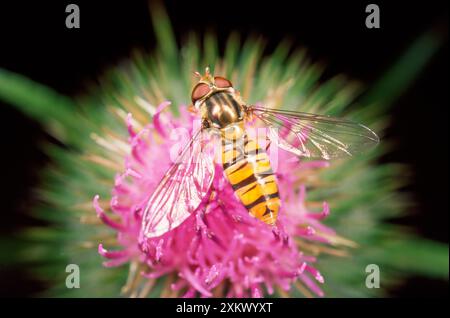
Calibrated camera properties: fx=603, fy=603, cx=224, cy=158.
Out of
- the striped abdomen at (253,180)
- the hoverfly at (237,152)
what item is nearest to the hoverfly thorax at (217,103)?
the hoverfly at (237,152)

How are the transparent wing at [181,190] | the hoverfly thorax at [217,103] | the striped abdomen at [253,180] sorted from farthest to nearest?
1. the hoverfly thorax at [217,103]
2. the striped abdomen at [253,180]
3. the transparent wing at [181,190]

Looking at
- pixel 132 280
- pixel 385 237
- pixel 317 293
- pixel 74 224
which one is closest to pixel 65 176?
pixel 74 224

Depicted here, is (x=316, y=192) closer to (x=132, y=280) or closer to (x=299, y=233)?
(x=299, y=233)

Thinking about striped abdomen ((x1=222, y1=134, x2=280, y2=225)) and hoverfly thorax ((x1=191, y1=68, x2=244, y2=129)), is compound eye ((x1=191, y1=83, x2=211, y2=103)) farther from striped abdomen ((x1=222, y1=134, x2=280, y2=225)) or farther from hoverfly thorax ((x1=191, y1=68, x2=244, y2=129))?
striped abdomen ((x1=222, y1=134, x2=280, y2=225))

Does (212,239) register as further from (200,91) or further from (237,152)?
(200,91)

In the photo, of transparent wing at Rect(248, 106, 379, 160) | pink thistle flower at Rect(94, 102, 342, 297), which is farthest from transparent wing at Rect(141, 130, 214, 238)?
transparent wing at Rect(248, 106, 379, 160)

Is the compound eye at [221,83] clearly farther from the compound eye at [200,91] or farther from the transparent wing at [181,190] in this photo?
the transparent wing at [181,190]
